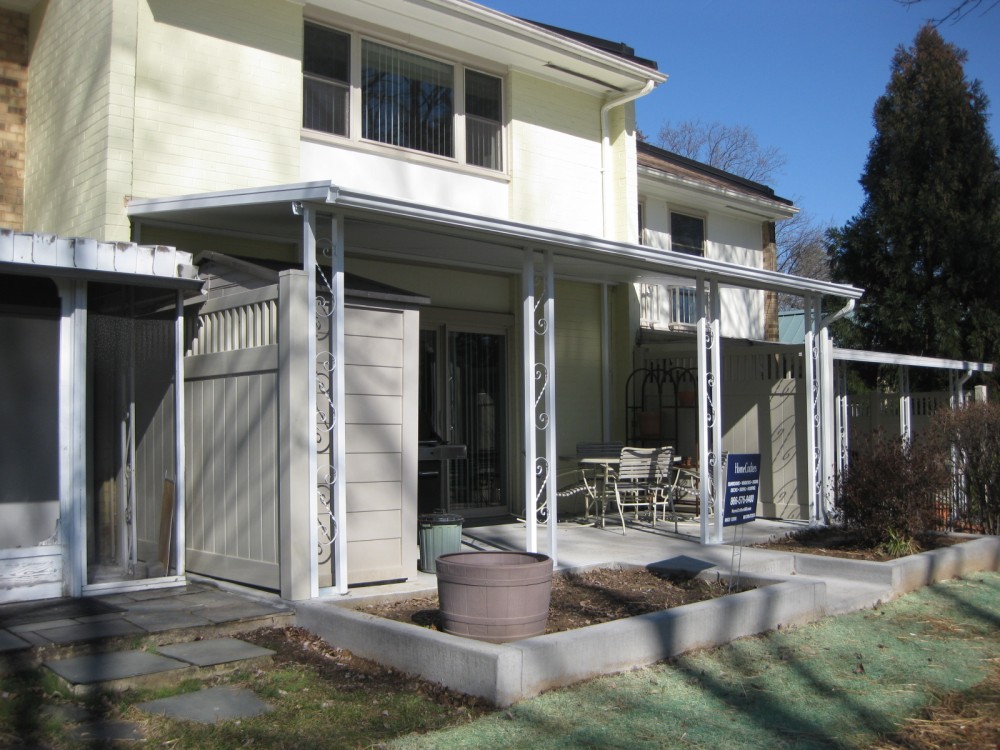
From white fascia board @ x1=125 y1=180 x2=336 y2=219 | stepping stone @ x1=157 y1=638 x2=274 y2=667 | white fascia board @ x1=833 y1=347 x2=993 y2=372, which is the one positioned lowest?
stepping stone @ x1=157 y1=638 x2=274 y2=667

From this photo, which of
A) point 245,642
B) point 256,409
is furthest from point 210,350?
point 245,642

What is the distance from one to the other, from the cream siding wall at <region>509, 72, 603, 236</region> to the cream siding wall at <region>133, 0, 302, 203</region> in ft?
10.0

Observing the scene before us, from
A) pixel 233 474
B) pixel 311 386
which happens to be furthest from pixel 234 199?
pixel 233 474

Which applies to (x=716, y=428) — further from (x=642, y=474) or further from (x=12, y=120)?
(x=12, y=120)

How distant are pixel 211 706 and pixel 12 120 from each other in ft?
24.1

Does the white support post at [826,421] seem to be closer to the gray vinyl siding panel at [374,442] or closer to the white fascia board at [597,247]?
the white fascia board at [597,247]

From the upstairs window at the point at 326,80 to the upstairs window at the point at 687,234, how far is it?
669 cm

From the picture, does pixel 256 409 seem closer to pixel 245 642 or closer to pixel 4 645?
pixel 245 642

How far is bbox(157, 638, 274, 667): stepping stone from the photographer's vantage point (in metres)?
5.68

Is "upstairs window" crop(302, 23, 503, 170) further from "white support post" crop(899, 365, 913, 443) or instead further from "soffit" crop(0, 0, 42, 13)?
"white support post" crop(899, 365, 913, 443)

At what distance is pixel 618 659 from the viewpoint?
5664 millimetres

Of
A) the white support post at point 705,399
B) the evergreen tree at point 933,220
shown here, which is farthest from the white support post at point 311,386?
the evergreen tree at point 933,220

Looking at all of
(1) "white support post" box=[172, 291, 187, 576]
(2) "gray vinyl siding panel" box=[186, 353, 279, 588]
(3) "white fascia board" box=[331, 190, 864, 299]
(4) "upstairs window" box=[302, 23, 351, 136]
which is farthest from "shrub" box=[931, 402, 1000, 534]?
(1) "white support post" box=[172, 291, 187, 576]

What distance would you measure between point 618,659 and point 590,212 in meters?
7.98
